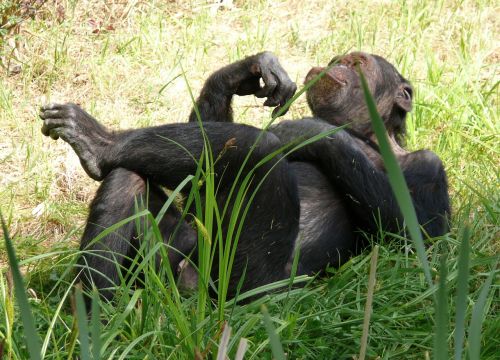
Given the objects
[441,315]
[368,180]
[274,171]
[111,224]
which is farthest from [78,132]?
[441,315]

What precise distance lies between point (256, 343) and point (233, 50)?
4140 mm

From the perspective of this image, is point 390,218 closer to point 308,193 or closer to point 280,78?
point 308,193

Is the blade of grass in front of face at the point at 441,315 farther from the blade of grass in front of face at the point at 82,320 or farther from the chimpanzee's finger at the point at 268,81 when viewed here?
the chimpanzee's finger at the point at 268,81

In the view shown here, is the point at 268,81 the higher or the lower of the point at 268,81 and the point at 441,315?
the lower

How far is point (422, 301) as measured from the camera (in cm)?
347

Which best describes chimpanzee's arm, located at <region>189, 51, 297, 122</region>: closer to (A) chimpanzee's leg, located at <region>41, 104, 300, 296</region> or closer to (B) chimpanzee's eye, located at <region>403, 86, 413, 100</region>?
(A) chimpanzee's leg, located at <region>41, 104, 300, 296</region>

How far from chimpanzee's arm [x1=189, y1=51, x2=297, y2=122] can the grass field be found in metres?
0.92

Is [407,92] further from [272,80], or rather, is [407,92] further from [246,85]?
[272,80]

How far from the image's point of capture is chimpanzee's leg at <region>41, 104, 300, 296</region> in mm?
3699

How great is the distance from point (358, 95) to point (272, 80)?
2.93 ft

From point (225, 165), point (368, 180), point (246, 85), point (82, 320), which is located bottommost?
point (368, 180)

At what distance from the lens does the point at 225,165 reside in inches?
145

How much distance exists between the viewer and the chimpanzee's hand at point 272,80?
4223mm

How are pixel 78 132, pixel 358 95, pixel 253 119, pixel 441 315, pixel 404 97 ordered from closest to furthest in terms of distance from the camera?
pixel 441 315 < pixel 78 132 < pixel 358 95 < pixel 404 97 < pixel 253 119
